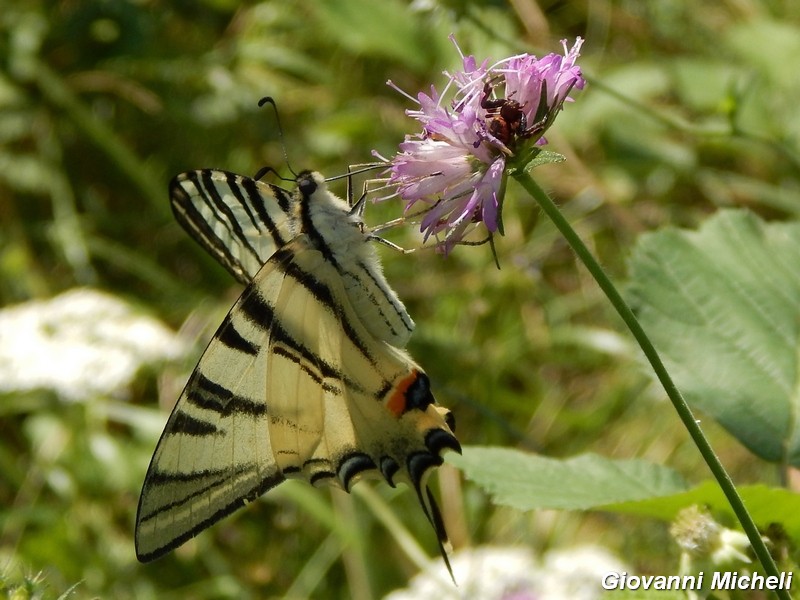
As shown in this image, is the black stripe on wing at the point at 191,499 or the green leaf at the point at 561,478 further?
the black stripe on wing at the point at 191,499

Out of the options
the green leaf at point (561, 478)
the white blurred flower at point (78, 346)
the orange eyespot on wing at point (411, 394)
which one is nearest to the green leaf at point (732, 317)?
the green leaf at point (561, 478)

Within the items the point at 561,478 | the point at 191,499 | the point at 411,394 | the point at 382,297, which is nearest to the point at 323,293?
the point at 382,297

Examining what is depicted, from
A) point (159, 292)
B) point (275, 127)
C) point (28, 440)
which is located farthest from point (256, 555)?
point (275, 127)

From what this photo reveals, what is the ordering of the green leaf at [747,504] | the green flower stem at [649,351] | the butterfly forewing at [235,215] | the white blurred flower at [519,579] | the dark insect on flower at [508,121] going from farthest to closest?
the white blurred flower at [519,579], the butterfly forewing at [235,215], the green leaf at [747,504], the dark insect on flower at [508,121], the green flower stem at [649,351]

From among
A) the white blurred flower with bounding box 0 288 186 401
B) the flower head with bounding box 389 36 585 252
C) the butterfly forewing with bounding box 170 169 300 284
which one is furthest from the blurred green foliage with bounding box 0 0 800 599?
the flower head with bounding box 389 36 585 252

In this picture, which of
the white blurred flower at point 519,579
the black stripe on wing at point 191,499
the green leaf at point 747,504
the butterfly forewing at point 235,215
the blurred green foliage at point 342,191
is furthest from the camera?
the blurred green foliage at point 342,191

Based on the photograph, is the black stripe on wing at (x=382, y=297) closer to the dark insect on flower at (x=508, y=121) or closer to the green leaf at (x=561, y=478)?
the green leaf at (x=561, y=478)
